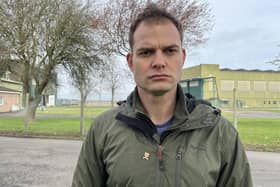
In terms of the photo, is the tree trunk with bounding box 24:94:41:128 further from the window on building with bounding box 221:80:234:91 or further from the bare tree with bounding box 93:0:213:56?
the window on building with bounding box 221:80:234:91

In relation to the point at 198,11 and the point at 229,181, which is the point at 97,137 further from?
the point at 198,11

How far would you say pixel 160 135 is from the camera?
169cm

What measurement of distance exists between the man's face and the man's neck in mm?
44

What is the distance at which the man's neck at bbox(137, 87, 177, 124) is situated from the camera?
1.77 m

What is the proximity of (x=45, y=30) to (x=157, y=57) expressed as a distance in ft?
56.0

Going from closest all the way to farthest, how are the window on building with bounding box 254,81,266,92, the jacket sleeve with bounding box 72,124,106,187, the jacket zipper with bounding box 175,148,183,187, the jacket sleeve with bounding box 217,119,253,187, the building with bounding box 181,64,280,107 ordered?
the jacket zipper with bounding box 175,148,183,187, the jacket sleeve with bounding box 217,119,253,187, the jacket sleeve with bounding box 72,124,106,187, the building with bounding box 181,64,280,107, the window on building with bounding box 254,81,266,92

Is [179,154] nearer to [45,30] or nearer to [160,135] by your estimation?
[160,135]

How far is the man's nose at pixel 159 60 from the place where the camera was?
169 centimetres

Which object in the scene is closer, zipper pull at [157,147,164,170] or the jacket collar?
zipper pull at [157,147,164,170]

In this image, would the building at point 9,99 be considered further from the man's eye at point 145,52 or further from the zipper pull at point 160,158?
the zipper pull at point 160,158

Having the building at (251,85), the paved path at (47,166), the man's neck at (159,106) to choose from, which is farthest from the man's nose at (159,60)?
the building at (251,85)

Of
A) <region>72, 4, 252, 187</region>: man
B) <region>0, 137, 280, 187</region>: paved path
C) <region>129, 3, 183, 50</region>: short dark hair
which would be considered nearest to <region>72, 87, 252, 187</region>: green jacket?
<region>72, 4, 252, 187</region>: man

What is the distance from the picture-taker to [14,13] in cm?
1711

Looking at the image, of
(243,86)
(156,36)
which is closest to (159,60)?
(156,36)
